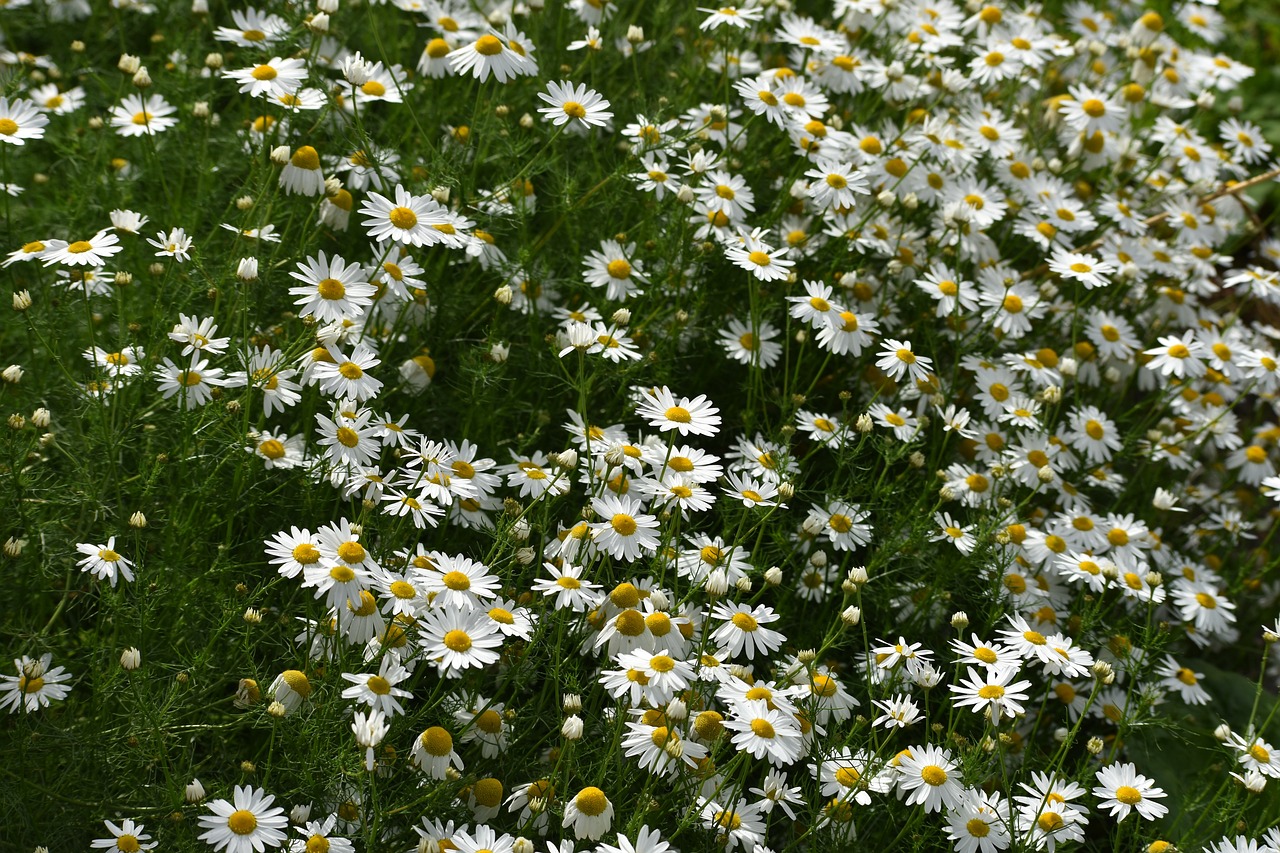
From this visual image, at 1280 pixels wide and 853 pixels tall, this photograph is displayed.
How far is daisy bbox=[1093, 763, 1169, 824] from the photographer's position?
3.01 meters

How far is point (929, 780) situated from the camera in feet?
9.40

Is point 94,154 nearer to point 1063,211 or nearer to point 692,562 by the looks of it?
point 692,562

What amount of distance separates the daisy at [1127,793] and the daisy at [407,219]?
2165mm

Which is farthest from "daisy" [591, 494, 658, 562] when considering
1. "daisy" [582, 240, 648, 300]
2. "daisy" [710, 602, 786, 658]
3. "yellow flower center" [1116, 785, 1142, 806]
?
"yellow flower center" [1116, 785, 1142, 806]

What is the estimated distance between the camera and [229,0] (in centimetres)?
476

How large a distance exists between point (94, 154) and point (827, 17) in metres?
3.07

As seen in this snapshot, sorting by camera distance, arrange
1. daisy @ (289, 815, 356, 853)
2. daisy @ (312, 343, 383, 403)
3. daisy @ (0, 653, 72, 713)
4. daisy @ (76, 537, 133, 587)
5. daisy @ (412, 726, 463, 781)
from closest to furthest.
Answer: daisy @ (289, 815, 356, 853), daisy @ (412, 726, 463, 781), daisy @ (0, 653, 72, 713), daisy @ (76, 537, 133, 587), daisy @ (312, 343, 383, 403)

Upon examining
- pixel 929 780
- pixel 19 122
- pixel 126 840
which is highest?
pixel 19 122

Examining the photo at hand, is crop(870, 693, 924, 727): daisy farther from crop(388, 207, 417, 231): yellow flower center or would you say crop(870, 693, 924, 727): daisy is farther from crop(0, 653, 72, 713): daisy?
crop(0, 653, 72, 713): daisy

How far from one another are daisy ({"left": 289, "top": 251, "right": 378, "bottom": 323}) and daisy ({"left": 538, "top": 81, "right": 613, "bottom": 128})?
32.1 inches

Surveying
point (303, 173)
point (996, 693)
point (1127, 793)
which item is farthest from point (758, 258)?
point (1127, 793)

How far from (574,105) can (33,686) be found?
2122mm

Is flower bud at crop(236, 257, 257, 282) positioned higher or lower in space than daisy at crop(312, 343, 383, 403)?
higher

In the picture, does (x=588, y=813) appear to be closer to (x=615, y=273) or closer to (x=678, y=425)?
(x=678, y=425)
